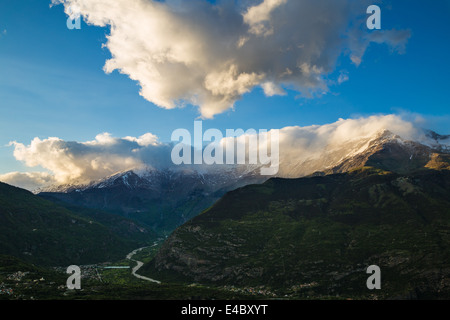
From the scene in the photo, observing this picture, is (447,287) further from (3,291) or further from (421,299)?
(3,291)
